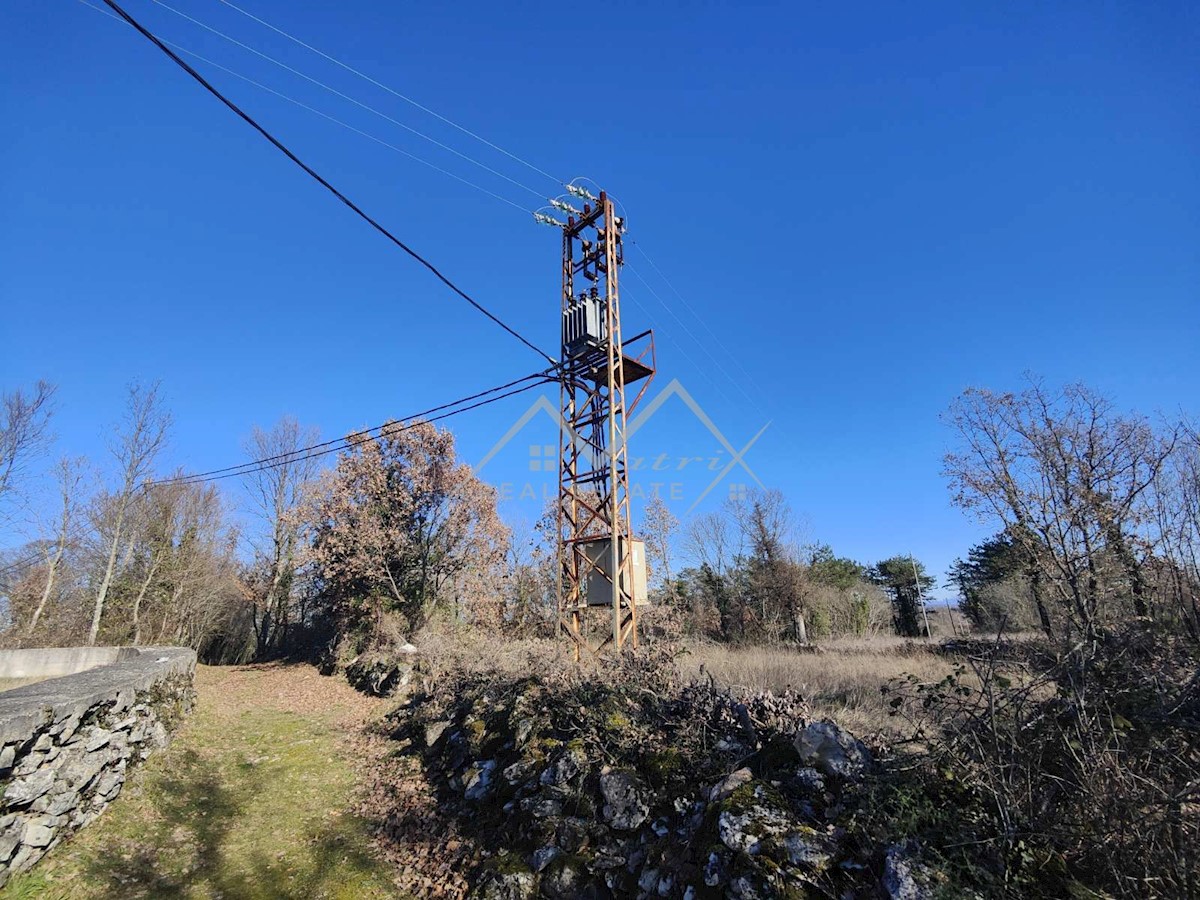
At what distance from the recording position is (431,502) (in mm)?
15711

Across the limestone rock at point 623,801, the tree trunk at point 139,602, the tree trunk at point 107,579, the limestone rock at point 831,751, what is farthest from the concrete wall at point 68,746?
the tree trunk at point 139,602

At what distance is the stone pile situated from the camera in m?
3.01

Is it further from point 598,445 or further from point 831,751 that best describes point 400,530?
point 831,751

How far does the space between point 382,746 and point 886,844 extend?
7.43 meters

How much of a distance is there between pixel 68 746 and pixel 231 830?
1.65m

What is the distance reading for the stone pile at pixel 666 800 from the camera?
3006 millimetres

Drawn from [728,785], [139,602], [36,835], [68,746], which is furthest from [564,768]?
[139,602]

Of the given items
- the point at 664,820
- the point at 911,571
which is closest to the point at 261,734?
the point at 664,820

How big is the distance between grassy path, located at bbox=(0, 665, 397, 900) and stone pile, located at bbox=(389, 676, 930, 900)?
1.19 meters

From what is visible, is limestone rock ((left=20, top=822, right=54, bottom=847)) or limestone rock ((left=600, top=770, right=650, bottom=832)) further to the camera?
limestone rock ((left=600, top=770, right=650, bottom=832))

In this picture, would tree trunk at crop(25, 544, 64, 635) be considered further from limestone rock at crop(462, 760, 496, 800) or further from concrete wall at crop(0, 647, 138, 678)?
limestone rock at crop(462, 760, 496, 800)

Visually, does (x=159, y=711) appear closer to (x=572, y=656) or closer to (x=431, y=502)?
(x=572, y=656)

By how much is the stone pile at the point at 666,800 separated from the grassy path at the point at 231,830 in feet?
3.89

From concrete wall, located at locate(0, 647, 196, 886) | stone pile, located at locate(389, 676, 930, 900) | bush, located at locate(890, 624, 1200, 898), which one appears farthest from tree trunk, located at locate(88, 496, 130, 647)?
bush, located at locate(890, 624, 1200, 898)
